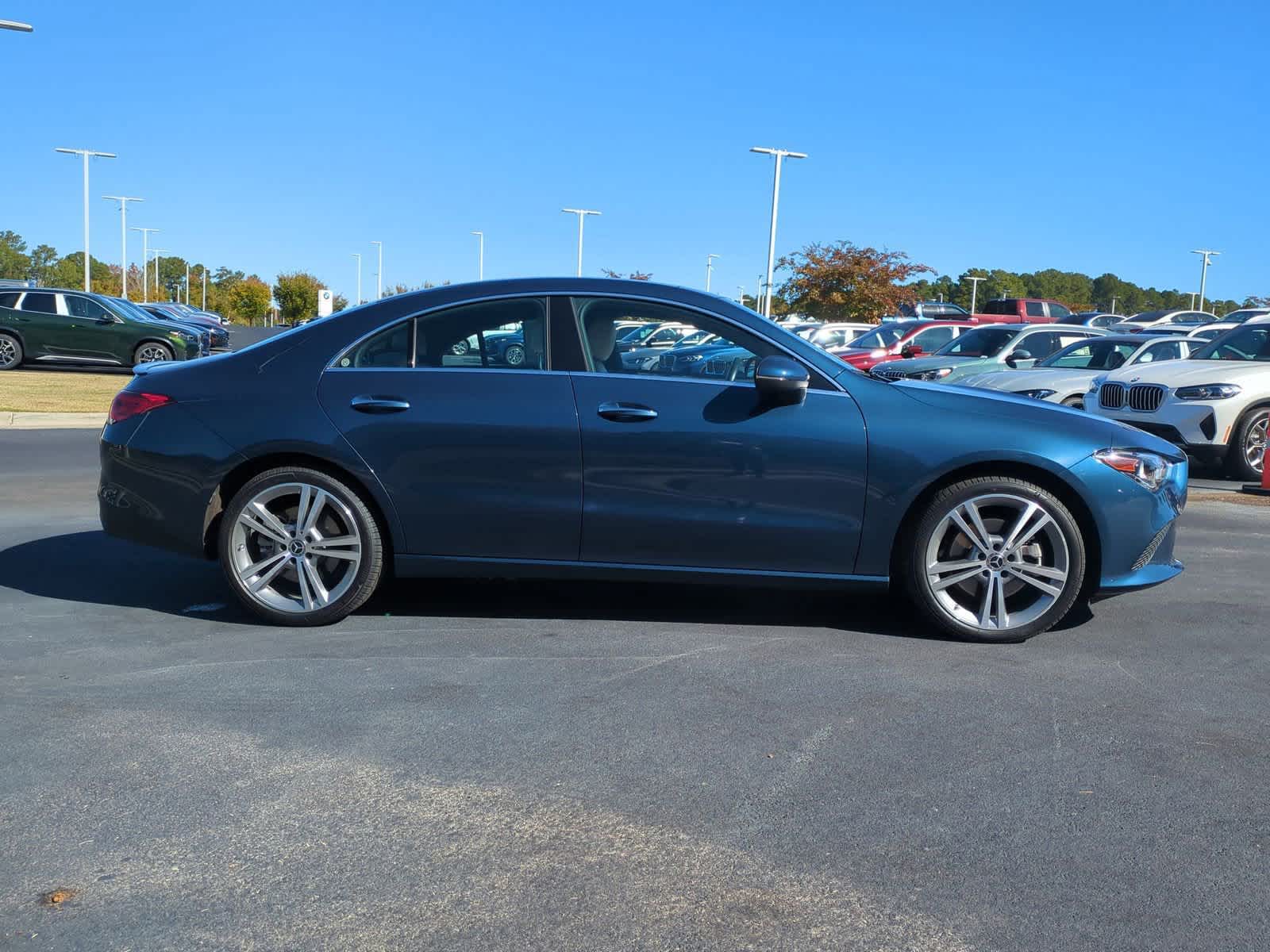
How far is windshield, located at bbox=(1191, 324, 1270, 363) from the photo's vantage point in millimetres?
12969

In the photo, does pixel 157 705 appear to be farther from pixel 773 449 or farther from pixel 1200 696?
pixel 1200 696

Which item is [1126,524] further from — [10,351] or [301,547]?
[10,351]

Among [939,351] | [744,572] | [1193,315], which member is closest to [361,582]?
[744,572]

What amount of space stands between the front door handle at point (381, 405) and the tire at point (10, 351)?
21.1 meters

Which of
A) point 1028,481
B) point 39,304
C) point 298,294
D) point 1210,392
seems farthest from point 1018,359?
point 298,294

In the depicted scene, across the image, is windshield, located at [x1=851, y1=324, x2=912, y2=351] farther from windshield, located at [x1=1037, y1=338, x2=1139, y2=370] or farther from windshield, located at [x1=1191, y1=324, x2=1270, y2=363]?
windshield, located at [x1=1191, y1=324, x2=1270, y2=363]

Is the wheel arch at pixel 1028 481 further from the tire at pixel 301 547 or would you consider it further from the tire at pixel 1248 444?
the tire at pixel 1248 444

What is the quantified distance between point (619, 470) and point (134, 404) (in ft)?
7.30

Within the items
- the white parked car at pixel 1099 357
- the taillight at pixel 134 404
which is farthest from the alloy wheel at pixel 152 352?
the taillight at pixel 134 404

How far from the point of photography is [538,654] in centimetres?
502

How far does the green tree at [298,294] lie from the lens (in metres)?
88.2

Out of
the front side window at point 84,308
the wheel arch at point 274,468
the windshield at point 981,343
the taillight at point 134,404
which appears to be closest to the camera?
the wheel arch at point 274,468

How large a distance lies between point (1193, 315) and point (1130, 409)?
31.9 meters

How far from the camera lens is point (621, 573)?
5320 mm
